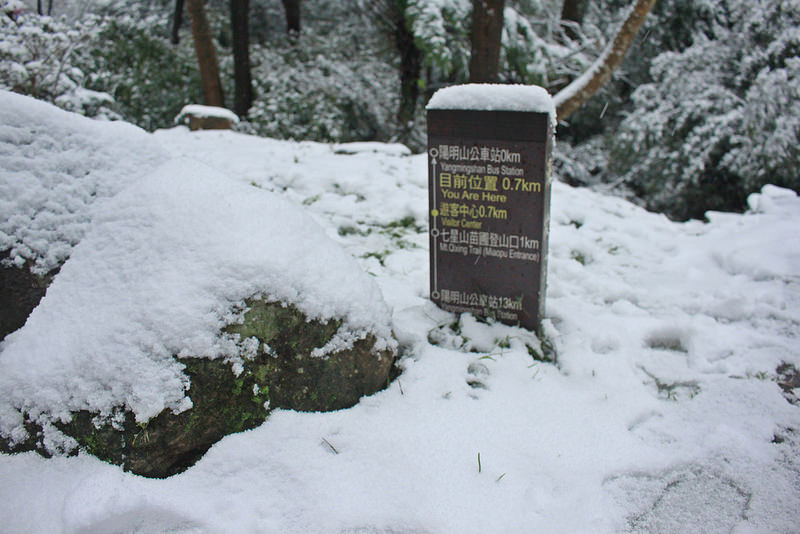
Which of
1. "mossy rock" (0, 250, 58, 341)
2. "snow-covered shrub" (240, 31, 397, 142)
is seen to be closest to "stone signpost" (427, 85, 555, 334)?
"mossy rock" (0, 250, 58, 341)

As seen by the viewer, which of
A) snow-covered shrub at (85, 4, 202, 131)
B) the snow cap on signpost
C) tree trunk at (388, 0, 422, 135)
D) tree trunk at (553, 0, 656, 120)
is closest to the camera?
tree trunk at (553, 0, 656, 120)

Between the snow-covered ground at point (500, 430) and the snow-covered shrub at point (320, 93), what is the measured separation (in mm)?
7347

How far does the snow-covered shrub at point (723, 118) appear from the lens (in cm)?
790

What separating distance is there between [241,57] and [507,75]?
16.3 feet

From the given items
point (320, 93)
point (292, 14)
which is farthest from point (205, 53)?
point (292, 14)

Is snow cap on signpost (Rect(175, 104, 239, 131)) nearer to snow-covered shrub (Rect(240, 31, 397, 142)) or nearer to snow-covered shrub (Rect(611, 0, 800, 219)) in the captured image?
snow-covered shrub (Rect(240, 31, 397, 142))

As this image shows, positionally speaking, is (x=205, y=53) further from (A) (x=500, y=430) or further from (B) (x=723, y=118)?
(A) (x=500, y=430)

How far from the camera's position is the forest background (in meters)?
7.82

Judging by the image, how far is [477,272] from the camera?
3.26m

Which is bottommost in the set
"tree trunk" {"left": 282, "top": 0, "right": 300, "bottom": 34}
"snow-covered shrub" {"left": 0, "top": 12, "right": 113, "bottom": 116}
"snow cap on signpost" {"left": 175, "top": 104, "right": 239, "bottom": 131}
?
"snow cap on signpost" {"left": 175, "top": 104, "right": 239, "bottom": 131}

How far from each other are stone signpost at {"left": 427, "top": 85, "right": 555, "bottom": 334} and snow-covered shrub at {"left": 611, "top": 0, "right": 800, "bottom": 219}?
6.42m

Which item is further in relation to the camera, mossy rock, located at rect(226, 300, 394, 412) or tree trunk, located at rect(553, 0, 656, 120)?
tree trunk, located at rect(553, 0, 656, 120)

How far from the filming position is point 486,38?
24.2 feet

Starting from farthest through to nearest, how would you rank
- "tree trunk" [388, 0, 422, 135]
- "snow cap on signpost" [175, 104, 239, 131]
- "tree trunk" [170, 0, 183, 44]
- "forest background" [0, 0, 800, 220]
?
"tree trunk" [170, 0, 183, 44], "tree trunk" [388, 0, 422, 135], "forest background" [0, 0, 800, 220], "snow cap on signpost" [175, 104, 239, 131]
